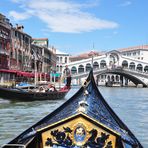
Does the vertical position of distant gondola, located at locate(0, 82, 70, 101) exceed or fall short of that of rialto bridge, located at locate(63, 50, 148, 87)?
it falls short

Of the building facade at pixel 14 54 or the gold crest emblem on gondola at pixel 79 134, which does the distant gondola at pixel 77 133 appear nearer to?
the gold crest emblem on gondola at pixel 79 134

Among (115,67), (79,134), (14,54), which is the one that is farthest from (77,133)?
(115,67)

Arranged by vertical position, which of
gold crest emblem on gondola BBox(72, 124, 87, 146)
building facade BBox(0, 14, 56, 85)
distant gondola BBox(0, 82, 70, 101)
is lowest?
gold crest emblem on gondola BBox(72, 124, 87, 146)

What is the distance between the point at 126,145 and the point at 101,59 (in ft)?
102

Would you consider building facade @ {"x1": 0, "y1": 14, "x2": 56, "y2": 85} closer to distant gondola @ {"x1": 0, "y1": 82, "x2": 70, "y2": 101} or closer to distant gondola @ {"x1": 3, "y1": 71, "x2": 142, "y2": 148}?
distant gondola @ {"x1": 0, "y1": 82, "x2": 70, "y2": 101}

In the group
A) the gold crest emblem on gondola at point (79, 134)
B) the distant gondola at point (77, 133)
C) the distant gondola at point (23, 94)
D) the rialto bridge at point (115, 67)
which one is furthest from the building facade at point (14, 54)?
the gold crest emblem on gondola at point (79, 134)

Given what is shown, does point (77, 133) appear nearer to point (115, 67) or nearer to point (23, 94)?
point (23, 94)

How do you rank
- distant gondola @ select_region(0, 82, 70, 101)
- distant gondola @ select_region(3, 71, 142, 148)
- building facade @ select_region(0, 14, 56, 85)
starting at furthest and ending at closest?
building facade @ select_region(0, 14, 56, 85), distant gondola @ select_region(0, 82, 70, 101), distant gondola @ select_region(3, 71, 142, 148)

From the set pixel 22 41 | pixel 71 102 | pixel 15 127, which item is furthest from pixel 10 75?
pixel 71 102

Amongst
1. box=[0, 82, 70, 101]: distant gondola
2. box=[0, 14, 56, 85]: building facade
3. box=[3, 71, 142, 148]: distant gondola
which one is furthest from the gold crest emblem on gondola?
box=[0, 14, 56, 85]: building facade

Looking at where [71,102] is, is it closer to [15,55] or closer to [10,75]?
[10,75]

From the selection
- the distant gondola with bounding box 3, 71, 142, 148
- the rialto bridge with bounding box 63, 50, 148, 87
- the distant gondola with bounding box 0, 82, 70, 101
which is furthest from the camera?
the rialto bridge with bounding box 63, 50, 148, 87

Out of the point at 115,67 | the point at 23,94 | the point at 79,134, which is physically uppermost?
the point at 115,67

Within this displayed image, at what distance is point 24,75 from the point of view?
17.2 m
